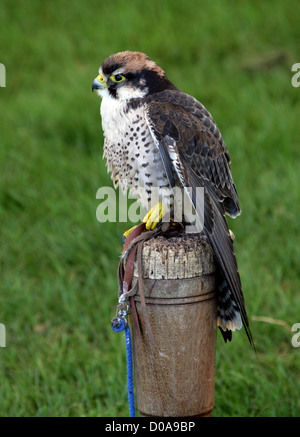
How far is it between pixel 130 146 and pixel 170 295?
0.75 metres

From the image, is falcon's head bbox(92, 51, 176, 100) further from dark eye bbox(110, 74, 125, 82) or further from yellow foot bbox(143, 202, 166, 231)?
yellow foot bbox(143, 202, 166, 231)

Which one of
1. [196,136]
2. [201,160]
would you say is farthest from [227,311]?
[196,136]

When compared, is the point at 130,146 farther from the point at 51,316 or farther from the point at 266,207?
the point at 266,207

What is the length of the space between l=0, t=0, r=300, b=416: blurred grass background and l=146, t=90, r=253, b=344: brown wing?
111cm

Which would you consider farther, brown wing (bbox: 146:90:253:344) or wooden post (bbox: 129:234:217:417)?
brown wing (bbox: 146:90:253:344)

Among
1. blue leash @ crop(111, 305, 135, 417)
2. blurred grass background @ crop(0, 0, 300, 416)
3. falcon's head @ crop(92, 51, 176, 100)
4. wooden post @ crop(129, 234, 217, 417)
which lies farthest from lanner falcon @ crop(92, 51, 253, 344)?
blurred grass background @ crop(0, 0, 300, 416)

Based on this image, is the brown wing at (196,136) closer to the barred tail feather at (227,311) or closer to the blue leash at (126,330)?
the barred tail feather at (227,311)

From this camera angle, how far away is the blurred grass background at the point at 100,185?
12.6 ft

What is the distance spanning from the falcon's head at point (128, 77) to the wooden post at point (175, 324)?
2.55 ft

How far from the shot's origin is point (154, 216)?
303 centimetres

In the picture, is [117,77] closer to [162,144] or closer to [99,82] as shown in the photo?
[99,82]

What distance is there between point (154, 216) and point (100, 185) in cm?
273

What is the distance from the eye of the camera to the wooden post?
2701mm

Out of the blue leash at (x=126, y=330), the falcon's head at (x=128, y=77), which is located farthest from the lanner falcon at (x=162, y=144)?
the blue leash at (x=126, y=330)
